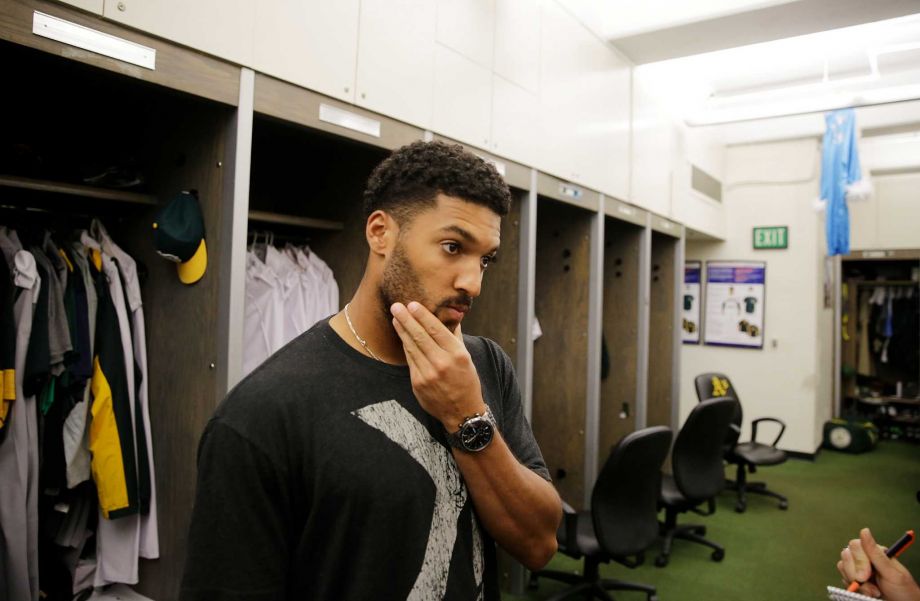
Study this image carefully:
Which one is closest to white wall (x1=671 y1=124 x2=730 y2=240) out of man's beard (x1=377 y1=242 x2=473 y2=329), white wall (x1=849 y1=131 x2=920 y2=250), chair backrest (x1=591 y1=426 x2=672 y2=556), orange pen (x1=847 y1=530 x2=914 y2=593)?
white wall (x1=849 y1=131 x2=920 y2=250)

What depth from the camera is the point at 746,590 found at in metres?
3.07

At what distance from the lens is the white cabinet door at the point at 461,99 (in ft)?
7.41

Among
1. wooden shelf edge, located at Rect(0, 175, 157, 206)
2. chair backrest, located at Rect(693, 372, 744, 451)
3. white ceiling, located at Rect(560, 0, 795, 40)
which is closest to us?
wooden shelf edge, located at Rect(0, 175, 157, 206)

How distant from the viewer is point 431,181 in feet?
3.20

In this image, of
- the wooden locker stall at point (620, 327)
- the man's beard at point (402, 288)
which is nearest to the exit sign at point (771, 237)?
the wooden locker stall at point (620, 327)

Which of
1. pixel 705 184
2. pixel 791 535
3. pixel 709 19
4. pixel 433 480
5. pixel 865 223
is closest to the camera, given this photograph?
pixel 433 480

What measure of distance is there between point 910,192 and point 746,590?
18.7 ft

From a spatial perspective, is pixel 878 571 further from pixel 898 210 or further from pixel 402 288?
pixel 898 210

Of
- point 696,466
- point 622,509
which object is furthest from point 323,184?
point 696,466

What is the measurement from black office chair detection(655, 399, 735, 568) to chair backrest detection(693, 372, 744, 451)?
46.2 inches

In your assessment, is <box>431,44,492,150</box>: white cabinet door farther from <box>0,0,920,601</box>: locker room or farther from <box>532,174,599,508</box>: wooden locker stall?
<box>532,174,599,508</box>: wooden locker stall

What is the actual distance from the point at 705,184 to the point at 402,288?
5327 millimetres

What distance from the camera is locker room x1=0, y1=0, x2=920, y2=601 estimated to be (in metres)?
0.88

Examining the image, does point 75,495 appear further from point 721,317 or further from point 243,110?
point 721,317
